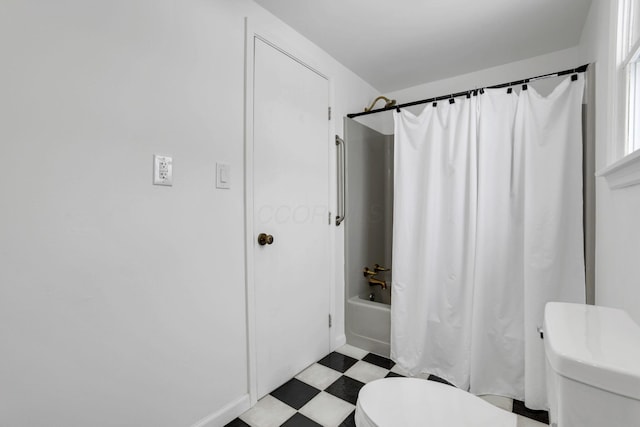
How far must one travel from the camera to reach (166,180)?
1231mm

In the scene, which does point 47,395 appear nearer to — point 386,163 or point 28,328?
point 28,328

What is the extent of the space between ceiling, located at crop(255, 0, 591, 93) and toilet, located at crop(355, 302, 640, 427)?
171 centimetres

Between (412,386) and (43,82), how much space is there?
5.43 feet

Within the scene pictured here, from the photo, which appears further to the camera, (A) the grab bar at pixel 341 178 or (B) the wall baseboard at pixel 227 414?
(A) the grab bar at pixel 341 178

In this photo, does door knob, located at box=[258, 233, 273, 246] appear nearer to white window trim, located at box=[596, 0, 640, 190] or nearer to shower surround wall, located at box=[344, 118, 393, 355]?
shower surround wall, located at box=[344, 118, 393, 355]

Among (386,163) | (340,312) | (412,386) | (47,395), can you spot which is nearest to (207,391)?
(47,395)

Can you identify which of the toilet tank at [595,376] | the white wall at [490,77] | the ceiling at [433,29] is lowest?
the toilet tank at [595,376]

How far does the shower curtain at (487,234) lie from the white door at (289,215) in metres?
0.55

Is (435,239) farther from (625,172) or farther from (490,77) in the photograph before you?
(490,77)

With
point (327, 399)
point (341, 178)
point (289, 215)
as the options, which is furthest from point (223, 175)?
point (327, 399)

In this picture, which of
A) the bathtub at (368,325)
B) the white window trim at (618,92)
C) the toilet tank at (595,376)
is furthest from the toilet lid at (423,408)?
the bathtub at (368,325)

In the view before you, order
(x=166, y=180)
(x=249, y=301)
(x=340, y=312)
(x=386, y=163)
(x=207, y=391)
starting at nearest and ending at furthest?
(x=166, y=180)
(x=207, y=391)
(x=249, y=301)
(x=340, y=312)
(x=386, y=163)

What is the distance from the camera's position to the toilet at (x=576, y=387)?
1.55 feet

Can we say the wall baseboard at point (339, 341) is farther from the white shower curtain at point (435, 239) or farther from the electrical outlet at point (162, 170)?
the electrical outlet at point (162, 170)
